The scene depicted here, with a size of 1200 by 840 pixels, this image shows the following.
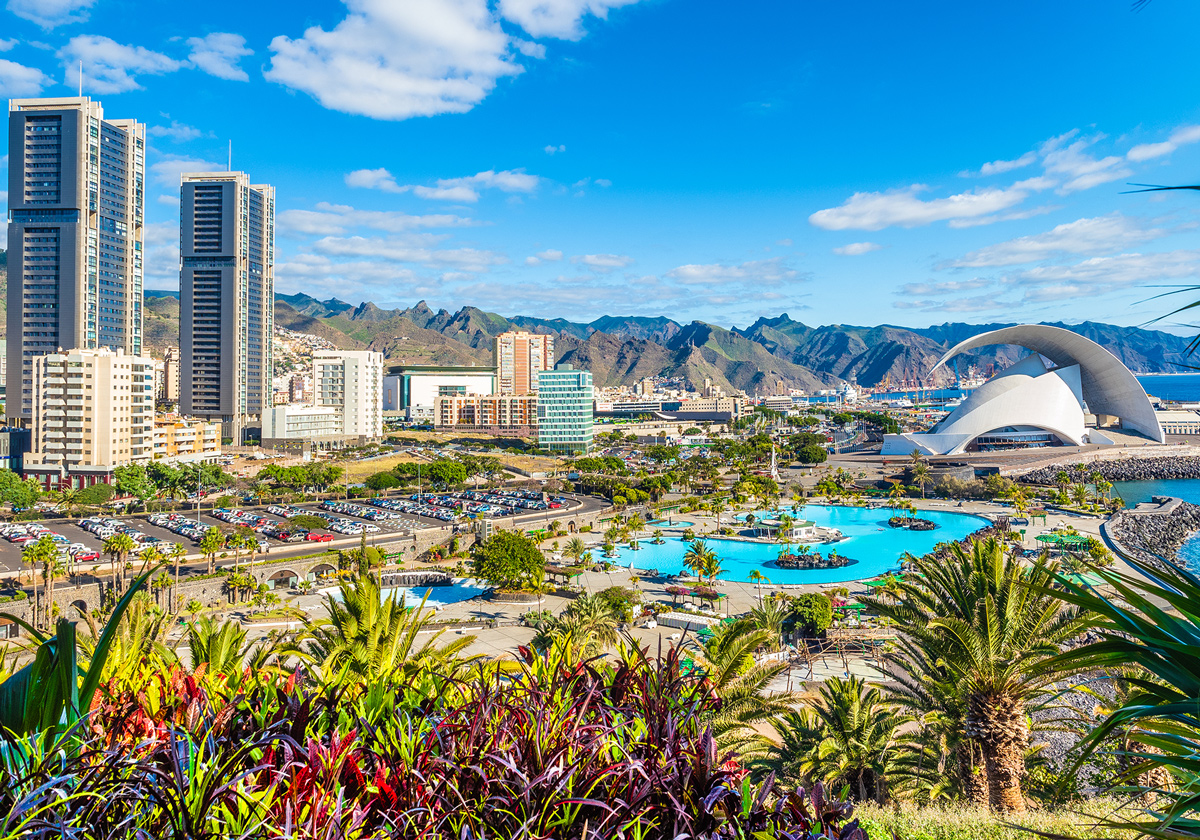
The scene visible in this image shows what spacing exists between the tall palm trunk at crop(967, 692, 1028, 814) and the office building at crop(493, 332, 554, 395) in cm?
10026

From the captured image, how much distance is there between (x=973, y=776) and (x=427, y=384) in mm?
100389

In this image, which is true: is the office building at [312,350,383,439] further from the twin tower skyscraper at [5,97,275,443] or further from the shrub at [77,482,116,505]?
the shrub at [77,482,116,505]

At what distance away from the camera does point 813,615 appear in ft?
51.7

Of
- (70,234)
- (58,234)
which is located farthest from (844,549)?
(58,234)

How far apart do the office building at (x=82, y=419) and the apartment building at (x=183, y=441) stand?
3286mm

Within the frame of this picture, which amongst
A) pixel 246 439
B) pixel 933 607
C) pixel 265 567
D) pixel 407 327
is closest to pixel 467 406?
pixel 246 439

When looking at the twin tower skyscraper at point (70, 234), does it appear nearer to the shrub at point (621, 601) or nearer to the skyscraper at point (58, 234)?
the skyscraper at point (58, 234)

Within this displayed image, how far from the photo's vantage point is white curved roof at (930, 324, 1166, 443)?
46.1 m

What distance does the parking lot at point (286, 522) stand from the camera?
79.4 feet

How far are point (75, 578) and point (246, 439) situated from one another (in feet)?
134

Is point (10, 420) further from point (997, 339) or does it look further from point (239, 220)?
point (997, 339)

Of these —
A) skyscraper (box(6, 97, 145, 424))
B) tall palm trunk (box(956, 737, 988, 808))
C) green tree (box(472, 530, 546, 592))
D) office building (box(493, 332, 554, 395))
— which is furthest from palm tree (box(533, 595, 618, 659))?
office building (box(493, 332, 554, 395))

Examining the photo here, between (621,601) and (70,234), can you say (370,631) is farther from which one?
(70,234)

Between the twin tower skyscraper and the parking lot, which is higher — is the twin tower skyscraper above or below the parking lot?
above
